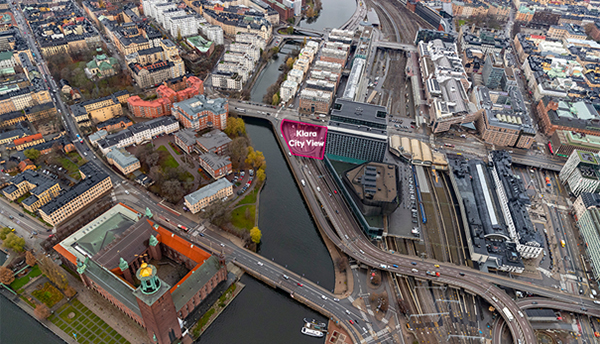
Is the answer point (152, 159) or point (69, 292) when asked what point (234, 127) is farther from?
point (69, 292)

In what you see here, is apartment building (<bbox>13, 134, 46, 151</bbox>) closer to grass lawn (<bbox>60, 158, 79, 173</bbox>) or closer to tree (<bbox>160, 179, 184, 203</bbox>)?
grass lawn (<bbox>60, 158, 79, 173</bbox>)

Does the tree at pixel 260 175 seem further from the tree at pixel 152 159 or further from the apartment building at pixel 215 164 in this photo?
the tree at pixel 152 159

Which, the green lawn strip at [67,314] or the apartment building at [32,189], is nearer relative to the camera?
the green lawn strip at [67,314]

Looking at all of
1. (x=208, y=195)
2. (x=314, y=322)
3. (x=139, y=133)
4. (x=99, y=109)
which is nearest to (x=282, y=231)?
(x=208, y=195)

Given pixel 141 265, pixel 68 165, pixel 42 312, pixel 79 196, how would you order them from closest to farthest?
1. pixel 141 265
2. pixel 42 312
3. pixel 79 196
4. pixel 68 165

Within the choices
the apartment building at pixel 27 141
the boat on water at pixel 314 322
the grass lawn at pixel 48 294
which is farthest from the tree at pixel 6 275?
the boat on water at pixel 314 322

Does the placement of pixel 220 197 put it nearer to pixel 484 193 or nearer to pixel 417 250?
pixel 417 250
